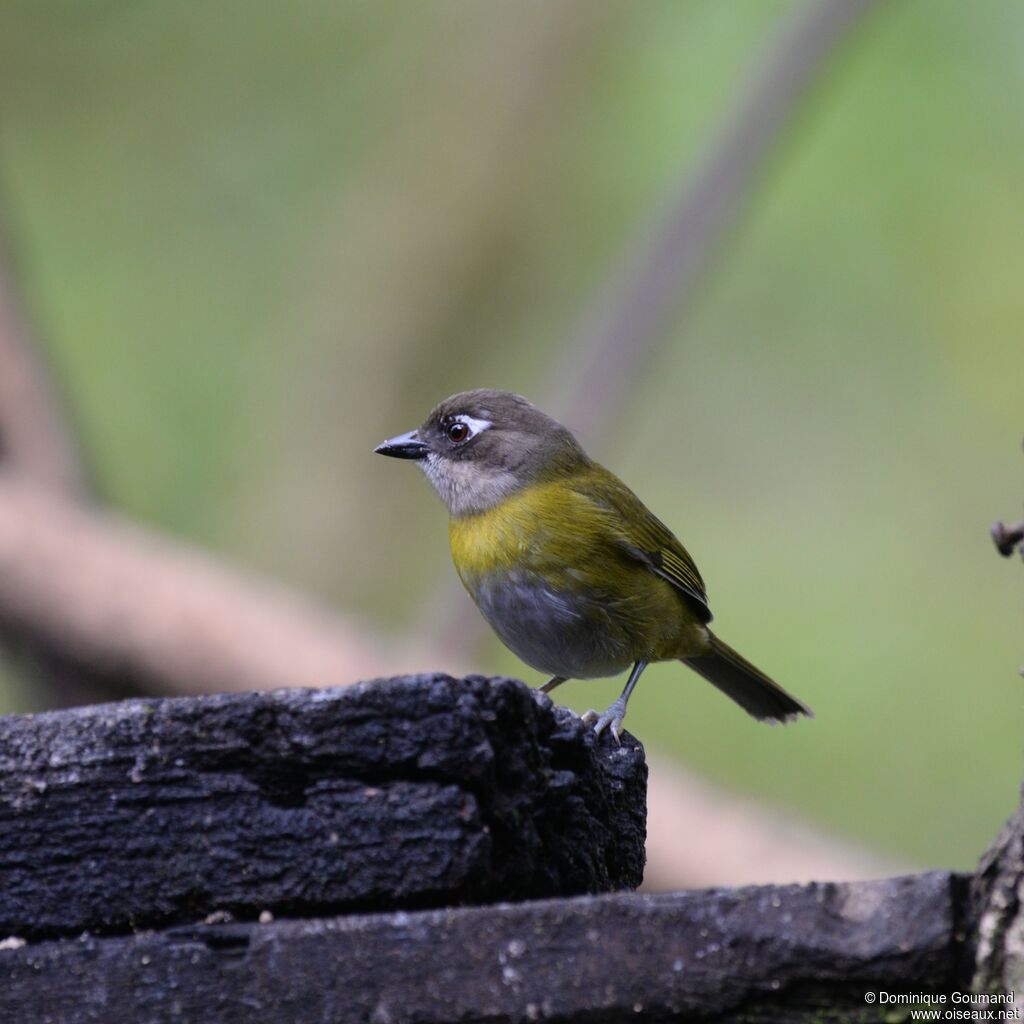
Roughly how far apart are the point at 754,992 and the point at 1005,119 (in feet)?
31.2

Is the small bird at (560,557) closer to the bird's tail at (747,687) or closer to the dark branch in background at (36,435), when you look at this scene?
the bird's tail at (747,687)

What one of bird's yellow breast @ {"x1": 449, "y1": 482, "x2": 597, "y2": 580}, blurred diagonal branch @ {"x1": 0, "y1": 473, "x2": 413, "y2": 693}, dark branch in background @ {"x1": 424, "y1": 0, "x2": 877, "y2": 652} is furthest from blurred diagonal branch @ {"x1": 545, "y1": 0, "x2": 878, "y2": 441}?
bird's yellow breast @ {"x1": 449, "y1": 482, "x2": 597, "y2": 580}

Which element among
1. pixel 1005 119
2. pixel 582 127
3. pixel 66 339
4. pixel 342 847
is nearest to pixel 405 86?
pixel 582 127

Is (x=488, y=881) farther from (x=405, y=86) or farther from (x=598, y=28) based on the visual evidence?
(x=405, y=86)

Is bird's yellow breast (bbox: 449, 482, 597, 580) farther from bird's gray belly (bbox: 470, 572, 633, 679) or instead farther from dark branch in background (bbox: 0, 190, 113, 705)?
dark branch in background (bbox: 0, 190, 113, 705)

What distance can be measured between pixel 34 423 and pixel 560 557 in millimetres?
3992

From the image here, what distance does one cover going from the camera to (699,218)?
8625 mm

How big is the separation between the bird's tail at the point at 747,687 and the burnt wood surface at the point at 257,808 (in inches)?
148

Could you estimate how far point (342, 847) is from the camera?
2.05 m

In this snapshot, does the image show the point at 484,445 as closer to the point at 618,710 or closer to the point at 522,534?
the point at 522,534

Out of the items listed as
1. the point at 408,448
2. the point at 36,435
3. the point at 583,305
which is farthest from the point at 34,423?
the point at 583,305

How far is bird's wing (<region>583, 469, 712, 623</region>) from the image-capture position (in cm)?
526

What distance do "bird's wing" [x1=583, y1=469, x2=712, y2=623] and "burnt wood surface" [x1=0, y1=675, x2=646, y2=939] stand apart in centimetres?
315

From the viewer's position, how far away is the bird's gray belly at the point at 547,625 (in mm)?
4871
